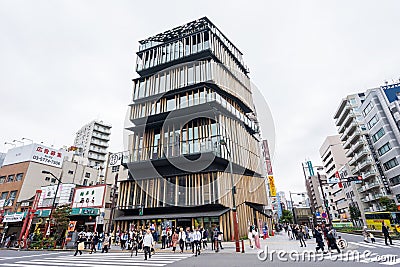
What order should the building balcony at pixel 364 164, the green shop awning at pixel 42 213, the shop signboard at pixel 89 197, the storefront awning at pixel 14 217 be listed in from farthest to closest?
1. the building balcony at pixel 364 164
2. the storefront awning at pixel 14 217
3. the green shop awning at pixel 42 213
4. the shop signboard at pixel 89 197

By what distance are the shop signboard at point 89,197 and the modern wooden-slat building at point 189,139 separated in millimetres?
3438

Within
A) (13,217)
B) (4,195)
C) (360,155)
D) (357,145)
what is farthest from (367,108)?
(4,195)

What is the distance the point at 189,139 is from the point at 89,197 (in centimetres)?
1550

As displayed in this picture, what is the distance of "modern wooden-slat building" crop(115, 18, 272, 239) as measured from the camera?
73.0ft

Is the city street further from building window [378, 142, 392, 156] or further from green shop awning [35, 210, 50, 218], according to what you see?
building window [378, 142, 392, 156]

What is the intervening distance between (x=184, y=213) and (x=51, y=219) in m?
14.7

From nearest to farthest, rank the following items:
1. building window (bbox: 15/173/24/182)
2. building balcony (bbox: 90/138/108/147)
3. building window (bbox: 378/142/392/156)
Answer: building window (bbox: 15/173/24/182)
building window (bbox: 378/142/392/156)
building balcony (bbox: 90/138/108/147)

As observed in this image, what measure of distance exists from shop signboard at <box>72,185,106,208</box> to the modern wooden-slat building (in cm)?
344

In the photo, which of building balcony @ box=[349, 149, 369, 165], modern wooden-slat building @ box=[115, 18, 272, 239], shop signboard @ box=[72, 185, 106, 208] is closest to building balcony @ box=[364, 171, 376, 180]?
building balcony @ box=[349, 149, 369, 165]

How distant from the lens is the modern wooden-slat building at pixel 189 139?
22250mm

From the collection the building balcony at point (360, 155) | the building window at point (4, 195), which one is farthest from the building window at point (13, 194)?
the building balcony at point (360, 155)

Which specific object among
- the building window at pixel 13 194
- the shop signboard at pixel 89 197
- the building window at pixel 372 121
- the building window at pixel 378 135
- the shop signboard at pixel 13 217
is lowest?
the shop signboard at pixel 13 217

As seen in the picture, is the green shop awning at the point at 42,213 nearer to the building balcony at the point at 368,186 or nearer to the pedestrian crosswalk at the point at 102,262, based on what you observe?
the pedestrian crosswalk at the point at 102,262

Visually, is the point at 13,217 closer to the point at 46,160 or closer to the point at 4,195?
the point at 4,195
